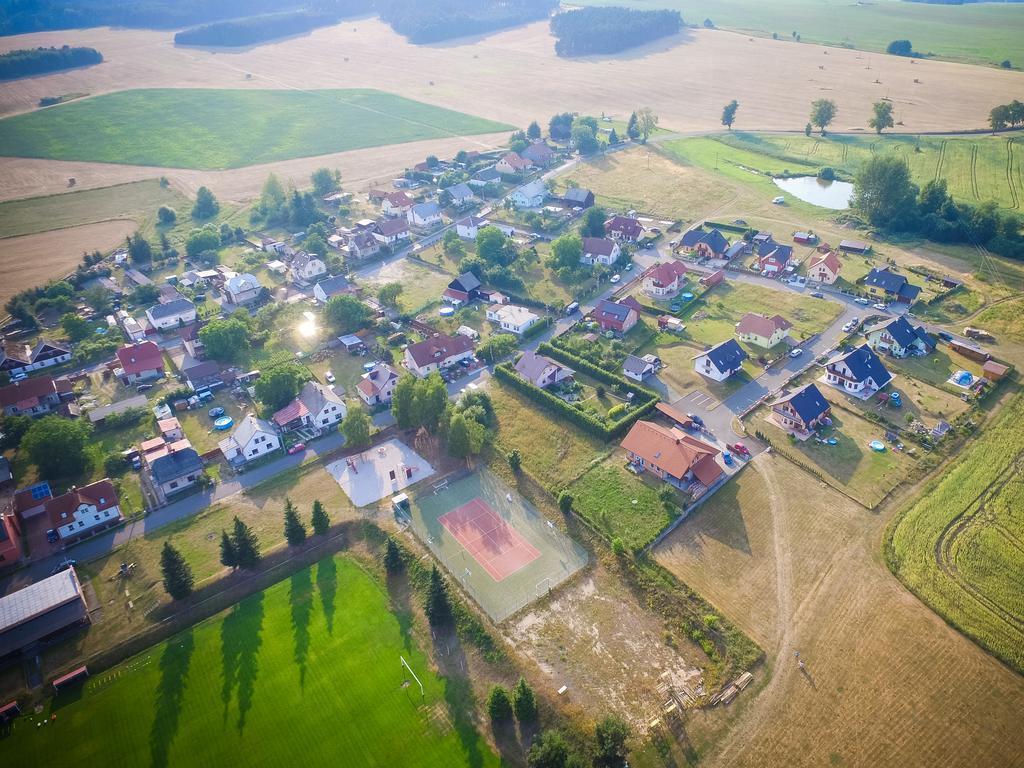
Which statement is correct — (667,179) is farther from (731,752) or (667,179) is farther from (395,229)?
A: (731,752)

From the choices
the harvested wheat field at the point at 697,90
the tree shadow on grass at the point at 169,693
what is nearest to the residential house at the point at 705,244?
the harvested wheat field at the point at 697,90

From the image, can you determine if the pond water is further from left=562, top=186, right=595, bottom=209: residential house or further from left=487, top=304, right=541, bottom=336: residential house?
left=487, top=304, right=541, bottom=336: residential house

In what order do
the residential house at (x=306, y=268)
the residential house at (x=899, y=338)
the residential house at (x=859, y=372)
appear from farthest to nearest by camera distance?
the residential house at (x=306, y=268) < the residential house at (x=899, y=338) < the residential house at (x=859, y=372)

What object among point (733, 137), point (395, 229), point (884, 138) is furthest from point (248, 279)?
point (884, 138)

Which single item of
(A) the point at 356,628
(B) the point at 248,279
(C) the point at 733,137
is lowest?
(A) the point at 356,628

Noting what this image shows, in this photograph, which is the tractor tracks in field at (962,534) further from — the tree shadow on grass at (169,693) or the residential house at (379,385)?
the tree shadow on grass at (169,693)

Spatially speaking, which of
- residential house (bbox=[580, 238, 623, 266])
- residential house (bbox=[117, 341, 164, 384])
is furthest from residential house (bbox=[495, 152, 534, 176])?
residential house (bbox=[117, 341, 164, 384])
